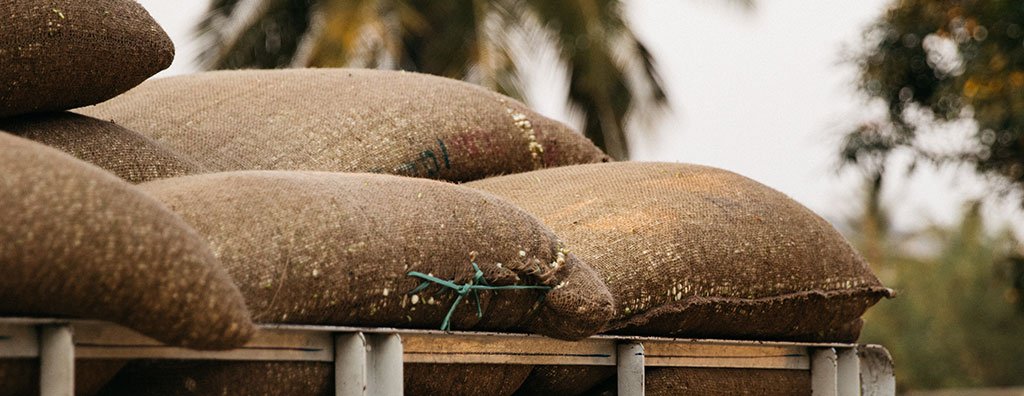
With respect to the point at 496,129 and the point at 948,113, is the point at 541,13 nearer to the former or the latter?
the point at 948,113

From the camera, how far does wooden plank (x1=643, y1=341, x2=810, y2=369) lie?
85.5 inches

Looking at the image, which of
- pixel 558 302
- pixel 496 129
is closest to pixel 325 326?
pixel 558 302

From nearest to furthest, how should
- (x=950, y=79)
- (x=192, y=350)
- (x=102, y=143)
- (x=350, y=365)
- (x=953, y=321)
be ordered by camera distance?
(x=192, y=350)
(x=350, y=365)
(x=102, y=143)
(x=950, y=79)
(x=953, y=321)

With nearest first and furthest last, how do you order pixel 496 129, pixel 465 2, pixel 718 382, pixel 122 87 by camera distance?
pixel 122 87 → pixel 718 382 → pixel 496 129 → pixel 465 2

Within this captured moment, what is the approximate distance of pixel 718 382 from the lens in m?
2.31

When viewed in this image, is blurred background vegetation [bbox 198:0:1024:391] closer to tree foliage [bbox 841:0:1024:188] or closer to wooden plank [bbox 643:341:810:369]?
tree foliage [bbox 841:0:1024:188]

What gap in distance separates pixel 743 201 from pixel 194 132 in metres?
1.07

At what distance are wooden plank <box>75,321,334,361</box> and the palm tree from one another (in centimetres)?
826

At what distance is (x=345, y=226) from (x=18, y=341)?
1.60ft

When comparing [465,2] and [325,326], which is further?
[465,2]

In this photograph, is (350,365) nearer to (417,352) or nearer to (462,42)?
(417,352)

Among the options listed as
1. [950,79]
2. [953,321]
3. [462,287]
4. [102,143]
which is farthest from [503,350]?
[953,321]

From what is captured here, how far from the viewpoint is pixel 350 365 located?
159cm

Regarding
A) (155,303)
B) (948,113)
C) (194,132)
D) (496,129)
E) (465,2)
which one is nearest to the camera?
(155,303)
